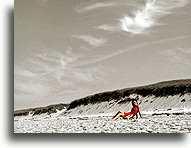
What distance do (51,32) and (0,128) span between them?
857mm

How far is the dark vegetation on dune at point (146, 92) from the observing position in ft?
8.78

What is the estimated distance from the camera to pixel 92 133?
2822 millimetres

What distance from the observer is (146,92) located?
8.94 feet

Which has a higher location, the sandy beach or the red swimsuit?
the red swimsuit

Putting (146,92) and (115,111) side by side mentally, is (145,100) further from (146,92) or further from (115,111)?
(115,111)

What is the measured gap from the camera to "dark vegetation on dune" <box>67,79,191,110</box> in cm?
268

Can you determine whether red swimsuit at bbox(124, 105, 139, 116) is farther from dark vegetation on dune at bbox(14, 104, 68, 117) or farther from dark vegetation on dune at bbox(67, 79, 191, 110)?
dark vegetation on dune at bbox(14, 104, 68, 117)

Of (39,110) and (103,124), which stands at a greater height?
(39,110)

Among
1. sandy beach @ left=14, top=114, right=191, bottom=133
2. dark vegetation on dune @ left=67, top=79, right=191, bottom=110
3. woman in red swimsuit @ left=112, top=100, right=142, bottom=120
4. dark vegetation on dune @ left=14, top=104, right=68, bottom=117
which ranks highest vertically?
dark vegetation on dune @ left=67, top=79, right=191, bottom=110

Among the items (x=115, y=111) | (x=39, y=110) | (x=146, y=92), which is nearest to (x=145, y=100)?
(x=146, y=92)

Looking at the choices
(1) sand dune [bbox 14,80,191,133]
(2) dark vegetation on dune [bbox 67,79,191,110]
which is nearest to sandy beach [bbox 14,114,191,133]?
(1) sand dune [bbox 14,80,191,133]

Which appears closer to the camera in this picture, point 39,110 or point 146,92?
point 146,92

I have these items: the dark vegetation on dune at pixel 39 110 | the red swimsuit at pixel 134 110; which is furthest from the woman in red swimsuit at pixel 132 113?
the dark vegetation on dune at pixel 39 110

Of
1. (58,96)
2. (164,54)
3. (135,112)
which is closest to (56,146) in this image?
(58,96)
